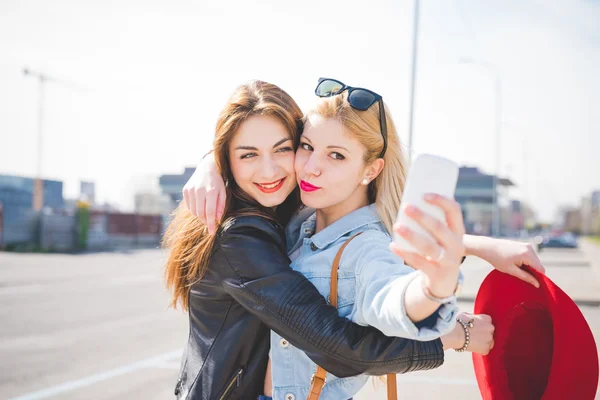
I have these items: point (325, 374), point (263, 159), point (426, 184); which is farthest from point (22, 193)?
point (426, 184)

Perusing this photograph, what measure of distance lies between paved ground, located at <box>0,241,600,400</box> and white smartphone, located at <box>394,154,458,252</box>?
8.87ft

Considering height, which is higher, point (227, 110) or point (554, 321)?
point (227, 110)

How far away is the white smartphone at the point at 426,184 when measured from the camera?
3.47ft

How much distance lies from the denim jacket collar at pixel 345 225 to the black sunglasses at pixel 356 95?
24cm

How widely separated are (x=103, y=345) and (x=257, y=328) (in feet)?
18.5

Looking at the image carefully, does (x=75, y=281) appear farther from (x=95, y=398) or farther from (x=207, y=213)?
(x=207, y=213)

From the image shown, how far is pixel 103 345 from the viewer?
6723mm

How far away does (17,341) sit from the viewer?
6.91 meters

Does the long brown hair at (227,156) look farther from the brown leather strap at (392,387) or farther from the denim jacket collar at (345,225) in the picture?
the brown leather strap at (392,387)

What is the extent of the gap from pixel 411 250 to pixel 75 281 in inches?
543

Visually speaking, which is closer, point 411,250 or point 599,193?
point 411,250

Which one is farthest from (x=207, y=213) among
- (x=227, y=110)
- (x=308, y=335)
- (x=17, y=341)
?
(x=17, y=341)

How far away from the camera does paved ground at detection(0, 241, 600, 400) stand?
5.02 m

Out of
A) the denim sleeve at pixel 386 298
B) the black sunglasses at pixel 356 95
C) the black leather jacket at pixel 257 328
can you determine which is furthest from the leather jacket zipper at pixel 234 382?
the black sunglasses at pixel 356 95
